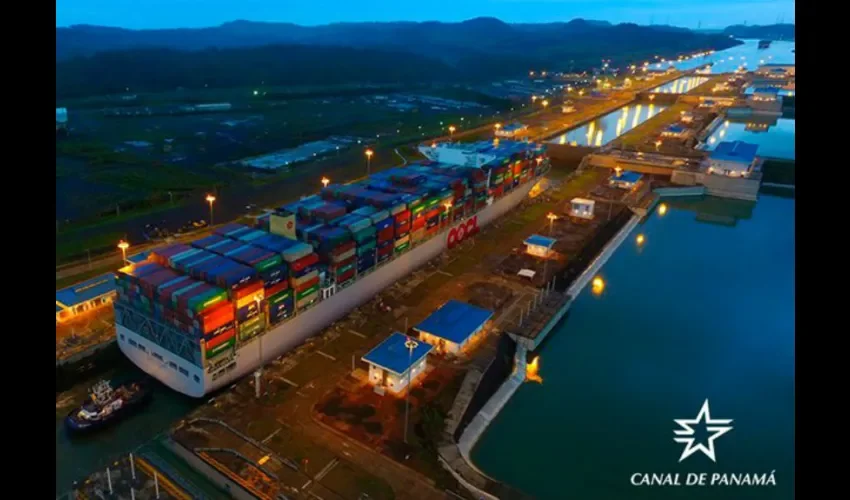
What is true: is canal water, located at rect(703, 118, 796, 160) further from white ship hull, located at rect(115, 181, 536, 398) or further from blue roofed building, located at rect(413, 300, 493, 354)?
white ship hull, located at rect(115, 181, 536, 398)

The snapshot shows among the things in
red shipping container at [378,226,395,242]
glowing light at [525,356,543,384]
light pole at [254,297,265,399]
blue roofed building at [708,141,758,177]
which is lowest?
glowing light at [525,356,543,384]

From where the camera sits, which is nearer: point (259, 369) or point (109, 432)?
point (109, 432)

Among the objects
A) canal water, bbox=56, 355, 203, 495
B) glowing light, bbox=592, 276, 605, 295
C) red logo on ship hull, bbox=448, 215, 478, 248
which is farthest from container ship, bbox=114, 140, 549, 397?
glowing light, bbox=592, 276, 605, 295

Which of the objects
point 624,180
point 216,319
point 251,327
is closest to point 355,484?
point 216,319

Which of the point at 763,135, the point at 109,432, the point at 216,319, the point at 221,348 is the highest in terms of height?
the point at 763,135

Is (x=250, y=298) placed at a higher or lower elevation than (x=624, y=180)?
lower

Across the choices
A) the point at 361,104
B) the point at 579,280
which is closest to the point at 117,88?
the point at 361,104

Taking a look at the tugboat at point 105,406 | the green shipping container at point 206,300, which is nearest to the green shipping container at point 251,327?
the green shipping container at point 206,300

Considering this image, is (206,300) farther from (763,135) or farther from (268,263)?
(763,135)
